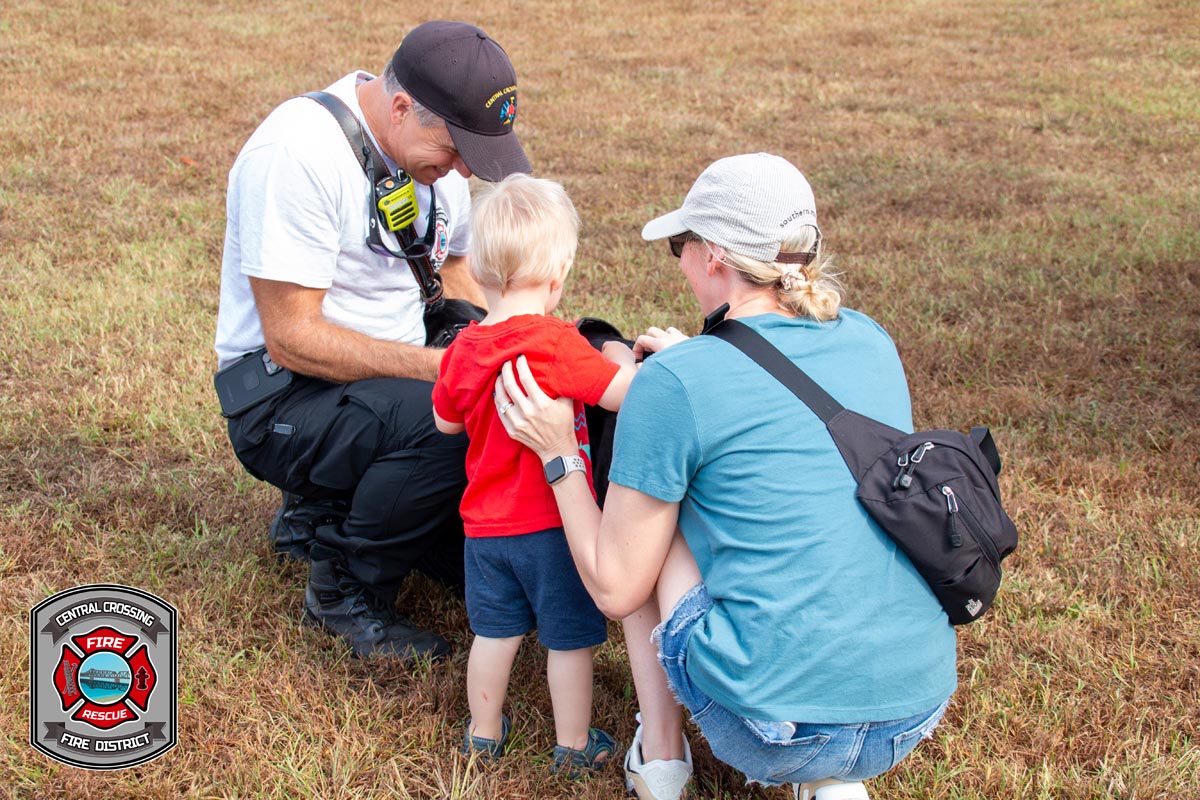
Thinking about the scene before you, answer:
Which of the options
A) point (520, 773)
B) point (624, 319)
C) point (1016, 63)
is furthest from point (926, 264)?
point (1016, 63)

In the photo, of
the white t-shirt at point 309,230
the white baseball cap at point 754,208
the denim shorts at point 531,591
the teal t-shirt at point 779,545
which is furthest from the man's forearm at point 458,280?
the teal t-shirt at point 779,545

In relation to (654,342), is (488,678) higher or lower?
lower

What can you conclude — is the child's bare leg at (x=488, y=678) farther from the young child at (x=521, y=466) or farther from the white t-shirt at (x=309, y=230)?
the white t-shirt at (x=309, y=230)

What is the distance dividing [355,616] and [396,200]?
1.25m

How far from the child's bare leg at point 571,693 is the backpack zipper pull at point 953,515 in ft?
3.32

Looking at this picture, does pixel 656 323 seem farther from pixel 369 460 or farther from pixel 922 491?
pixel 922 491

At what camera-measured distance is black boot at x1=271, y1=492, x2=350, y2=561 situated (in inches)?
141

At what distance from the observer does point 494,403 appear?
8.96 ft

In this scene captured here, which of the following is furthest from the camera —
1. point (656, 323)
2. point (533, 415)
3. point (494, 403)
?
point (656, 323)

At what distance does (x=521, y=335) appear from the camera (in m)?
2.65

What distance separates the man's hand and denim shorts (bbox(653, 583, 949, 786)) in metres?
1.30

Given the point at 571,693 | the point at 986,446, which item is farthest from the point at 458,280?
the point at 986,446

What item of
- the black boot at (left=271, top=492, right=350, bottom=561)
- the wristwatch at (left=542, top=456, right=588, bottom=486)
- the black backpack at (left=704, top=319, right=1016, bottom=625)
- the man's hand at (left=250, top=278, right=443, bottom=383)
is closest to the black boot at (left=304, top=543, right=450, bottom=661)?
the black boot at (left=271, top=492, right=350, bottom=561)

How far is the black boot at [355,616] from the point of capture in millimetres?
3354
